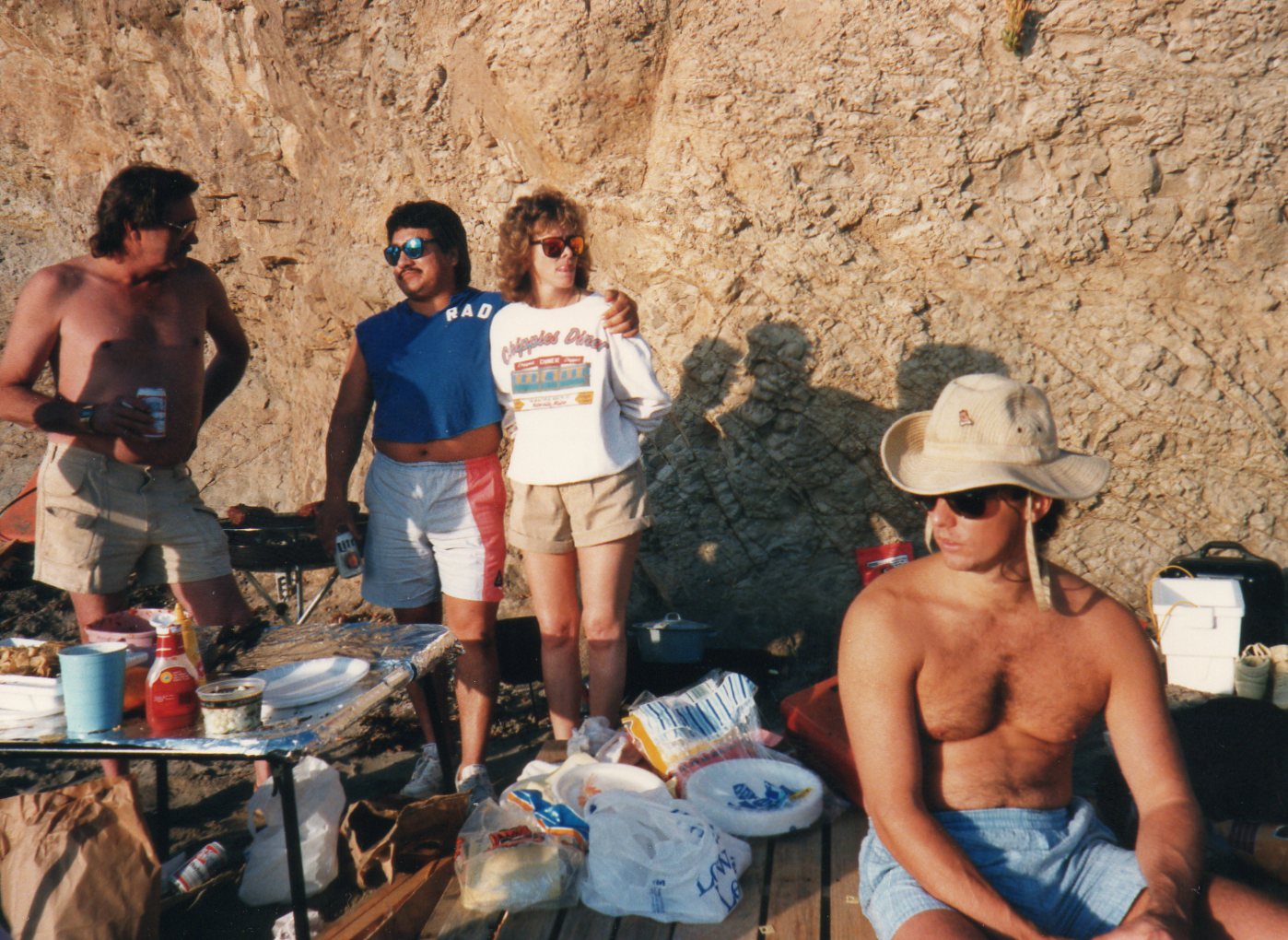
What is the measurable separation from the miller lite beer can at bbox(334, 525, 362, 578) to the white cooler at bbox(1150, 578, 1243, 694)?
127 inches

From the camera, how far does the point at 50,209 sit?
897 centimetres

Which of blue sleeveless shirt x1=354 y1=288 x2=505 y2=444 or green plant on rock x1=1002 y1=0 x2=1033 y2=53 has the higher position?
green plant on rock x1=1002 y1=0 x2=1033 y2=53

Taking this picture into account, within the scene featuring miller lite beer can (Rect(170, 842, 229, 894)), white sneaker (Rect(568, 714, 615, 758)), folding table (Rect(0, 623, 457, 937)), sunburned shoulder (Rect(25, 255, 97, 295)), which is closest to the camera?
folding table (Rect(0, 623, 457, 937))

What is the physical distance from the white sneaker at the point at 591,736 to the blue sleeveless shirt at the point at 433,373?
120 cm

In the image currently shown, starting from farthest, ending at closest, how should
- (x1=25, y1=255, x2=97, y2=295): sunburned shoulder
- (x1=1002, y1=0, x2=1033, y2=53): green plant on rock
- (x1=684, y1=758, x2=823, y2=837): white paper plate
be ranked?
(x1=1002, y1=0, x2=1033, y2=53): green plant on rock, (x1=25, y1=255, x2=97, y2=295): sunburned shoulder, (x1=684, y1=758, x2=823, y2=837): white paper plate

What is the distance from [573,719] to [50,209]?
7.14 meters

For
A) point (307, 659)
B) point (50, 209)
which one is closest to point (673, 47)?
point (307, 659)

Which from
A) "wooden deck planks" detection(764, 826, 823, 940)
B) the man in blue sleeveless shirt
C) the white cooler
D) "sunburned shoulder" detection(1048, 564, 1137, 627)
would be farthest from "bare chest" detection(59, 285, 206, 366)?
the white cooler

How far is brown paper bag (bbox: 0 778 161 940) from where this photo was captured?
9.51ft

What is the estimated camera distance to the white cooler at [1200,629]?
4512 millimetres

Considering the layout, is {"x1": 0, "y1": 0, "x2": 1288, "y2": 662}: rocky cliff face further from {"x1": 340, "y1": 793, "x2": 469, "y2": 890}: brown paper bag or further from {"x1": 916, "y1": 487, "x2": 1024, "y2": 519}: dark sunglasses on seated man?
{"x1": 916, "y1": 487, "x2": 1024, "y2": 519}: dark sunglasses on seated man

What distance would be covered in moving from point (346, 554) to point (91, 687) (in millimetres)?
1552

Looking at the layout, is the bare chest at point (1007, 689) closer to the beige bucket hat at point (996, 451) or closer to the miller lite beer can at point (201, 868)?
the beige bucket hat at point (996, 451)

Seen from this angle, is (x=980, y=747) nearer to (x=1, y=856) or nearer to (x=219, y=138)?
(x=1, y=856)
